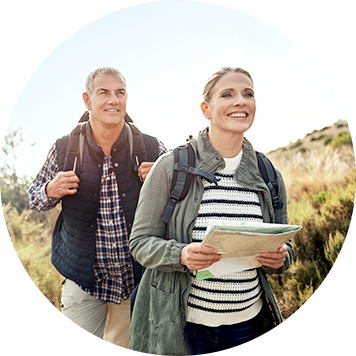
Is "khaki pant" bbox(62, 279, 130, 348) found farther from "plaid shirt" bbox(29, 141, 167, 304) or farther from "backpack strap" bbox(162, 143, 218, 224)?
"backpack strap" bbox(162, 143, 218, 224)

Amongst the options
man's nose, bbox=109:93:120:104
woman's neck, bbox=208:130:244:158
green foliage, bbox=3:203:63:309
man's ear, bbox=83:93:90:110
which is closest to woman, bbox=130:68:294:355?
woman's neck, bbox=208:130:244:158

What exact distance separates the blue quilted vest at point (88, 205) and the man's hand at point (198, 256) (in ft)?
1.89

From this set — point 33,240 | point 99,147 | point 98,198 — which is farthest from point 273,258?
point 33,240

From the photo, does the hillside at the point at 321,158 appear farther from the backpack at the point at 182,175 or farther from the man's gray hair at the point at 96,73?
the man's gray hair at the point at 96,73

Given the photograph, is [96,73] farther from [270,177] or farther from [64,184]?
[270,177]

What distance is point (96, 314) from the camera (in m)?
2.46

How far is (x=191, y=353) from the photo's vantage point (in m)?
2.01

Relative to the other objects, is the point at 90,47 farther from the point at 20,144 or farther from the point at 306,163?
the point at 306,163

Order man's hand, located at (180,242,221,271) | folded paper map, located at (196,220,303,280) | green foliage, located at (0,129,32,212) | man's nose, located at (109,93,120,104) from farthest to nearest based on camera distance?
green foliage, located at (0,129,32,212), man's nose, located at (109,93,120,104), man's hand, located at (180,242,221,271), folded paper map, located at (196,220,303,280)

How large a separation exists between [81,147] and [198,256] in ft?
3.55

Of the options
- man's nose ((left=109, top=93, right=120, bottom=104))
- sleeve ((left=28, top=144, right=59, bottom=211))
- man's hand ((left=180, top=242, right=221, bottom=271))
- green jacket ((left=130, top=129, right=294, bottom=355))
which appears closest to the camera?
man's hand ((left=180, top=242, right=221, bottom=271))

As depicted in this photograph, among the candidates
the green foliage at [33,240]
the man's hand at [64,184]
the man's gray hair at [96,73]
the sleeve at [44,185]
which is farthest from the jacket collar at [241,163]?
the green foliage at [33,240]

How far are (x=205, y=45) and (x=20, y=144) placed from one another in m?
1.46

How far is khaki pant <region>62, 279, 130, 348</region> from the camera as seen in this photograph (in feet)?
7.92
